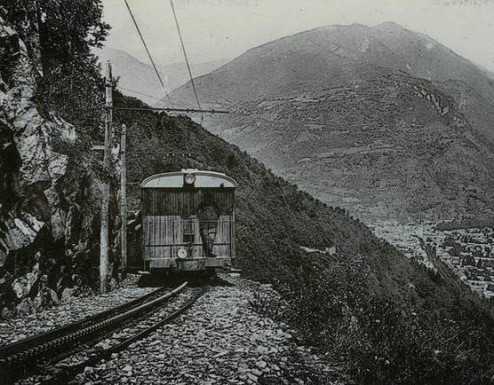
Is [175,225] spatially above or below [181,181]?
below

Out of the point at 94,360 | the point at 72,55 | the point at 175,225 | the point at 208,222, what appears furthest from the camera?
the point at 72,55

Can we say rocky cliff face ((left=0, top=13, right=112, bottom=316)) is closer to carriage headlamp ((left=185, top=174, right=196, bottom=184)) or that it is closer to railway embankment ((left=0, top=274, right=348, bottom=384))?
railway embankment ((left=0, top=274, right=348, bottom=384))

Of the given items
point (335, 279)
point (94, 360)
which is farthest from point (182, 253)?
point (335, 279)

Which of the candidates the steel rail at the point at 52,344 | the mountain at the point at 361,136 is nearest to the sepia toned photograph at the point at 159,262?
the steel rail at the point at 52,344

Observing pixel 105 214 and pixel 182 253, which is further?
pixel 182 253

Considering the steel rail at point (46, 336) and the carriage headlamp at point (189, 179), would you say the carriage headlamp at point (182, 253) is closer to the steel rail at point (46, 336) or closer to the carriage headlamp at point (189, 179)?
the carriage headlamp at point (189, 179)

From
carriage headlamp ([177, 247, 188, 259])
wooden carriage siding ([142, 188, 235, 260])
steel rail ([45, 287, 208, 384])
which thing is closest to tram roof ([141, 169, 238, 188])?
wooden carriage siding ([142, 188, 235, 260])

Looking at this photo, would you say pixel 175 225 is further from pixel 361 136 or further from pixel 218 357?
pixel 361 136

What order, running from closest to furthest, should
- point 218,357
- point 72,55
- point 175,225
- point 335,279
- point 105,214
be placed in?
point 218,357
point 105,214
point 175,225
point 335,279
point 72,55
